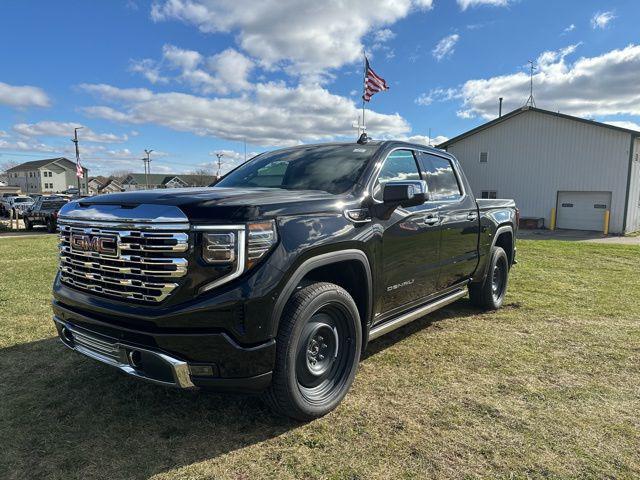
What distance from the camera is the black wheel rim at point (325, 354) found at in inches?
119

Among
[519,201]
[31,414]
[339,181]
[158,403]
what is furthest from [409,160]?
[519,201]

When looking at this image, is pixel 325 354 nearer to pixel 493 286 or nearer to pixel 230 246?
pixel 230 246

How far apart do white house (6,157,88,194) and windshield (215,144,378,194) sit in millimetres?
106572

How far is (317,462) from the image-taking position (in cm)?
265

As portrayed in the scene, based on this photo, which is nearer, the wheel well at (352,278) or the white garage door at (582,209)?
the wheel well at (352,278)

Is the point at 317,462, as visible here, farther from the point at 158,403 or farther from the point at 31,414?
the point at 31,414

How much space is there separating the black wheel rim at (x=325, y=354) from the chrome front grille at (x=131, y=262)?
93 cm

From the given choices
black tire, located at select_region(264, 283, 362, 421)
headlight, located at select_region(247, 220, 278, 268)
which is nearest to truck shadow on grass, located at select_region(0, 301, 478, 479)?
black tire, located at select_region(264, 283, 362, 421)

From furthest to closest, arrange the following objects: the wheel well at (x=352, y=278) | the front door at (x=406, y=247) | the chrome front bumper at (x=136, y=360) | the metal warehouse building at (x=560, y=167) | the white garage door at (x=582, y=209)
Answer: the white garage door at (x=582, y=209) → the metal warehouse building at (x=560, y=167) → the front door at (x=406, y=247) → the wheel well at (x=352, y=278) → the chrome front bumper at (x=136, y=360)

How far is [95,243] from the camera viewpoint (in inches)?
112

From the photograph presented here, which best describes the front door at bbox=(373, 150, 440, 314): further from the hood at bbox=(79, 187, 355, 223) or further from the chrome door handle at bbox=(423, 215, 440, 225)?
the hood at bbox=(79, 187, 355, 223)

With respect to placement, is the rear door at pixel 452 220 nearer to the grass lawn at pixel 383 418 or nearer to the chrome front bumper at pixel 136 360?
the grass lawn at pixel 383 418

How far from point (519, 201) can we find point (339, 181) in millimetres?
25268

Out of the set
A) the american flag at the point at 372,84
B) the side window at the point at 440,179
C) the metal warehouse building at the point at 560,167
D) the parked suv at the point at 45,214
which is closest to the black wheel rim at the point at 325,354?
the side window at the point at 440,179
